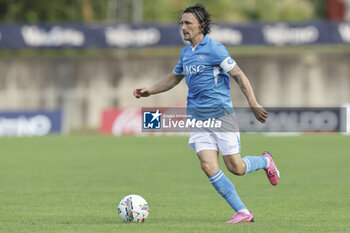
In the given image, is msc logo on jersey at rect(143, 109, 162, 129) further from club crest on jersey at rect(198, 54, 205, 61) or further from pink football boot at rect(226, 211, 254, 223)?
pink football boot at rect(226, 211, 254, 223)

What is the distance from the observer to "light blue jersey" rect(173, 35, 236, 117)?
829cm

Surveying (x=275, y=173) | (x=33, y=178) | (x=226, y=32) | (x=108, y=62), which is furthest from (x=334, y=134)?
(x=275, y=173)

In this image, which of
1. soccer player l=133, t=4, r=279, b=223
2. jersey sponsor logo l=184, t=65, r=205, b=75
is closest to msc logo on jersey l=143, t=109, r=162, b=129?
soccer player l=133, t=4, r=279, b=223

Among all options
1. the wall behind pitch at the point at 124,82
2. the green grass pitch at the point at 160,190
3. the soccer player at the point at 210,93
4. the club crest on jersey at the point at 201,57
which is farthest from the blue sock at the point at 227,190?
the wall behind pitch at the point at 124,82

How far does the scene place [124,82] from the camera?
115ft

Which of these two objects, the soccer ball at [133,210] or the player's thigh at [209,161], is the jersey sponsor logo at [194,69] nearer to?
the player's thigh at [209,161]

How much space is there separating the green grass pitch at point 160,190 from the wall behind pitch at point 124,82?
39.0 ft

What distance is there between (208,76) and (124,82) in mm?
26828

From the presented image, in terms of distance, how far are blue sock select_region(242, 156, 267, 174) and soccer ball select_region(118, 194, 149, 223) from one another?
1.18 meters

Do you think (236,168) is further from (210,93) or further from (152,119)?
(152,119)

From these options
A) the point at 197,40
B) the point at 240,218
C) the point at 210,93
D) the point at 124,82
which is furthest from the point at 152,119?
the point at 124,82

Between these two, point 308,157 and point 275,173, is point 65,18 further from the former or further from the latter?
point 275,173

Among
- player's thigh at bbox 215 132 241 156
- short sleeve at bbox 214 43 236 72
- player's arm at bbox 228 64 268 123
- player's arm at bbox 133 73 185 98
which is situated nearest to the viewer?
player's arm at bbox 228 64 268 123

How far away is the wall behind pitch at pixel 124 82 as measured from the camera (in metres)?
34.5
